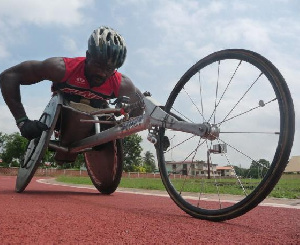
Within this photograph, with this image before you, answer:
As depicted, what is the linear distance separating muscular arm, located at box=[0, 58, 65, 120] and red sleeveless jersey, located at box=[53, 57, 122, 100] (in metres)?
0.10

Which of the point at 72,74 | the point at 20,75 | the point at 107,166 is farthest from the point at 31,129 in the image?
the point at 107,166

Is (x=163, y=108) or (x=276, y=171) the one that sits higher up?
(x=163, y=108)

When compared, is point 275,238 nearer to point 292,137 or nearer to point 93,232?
point 292,137

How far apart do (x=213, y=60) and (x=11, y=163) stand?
2913 inches

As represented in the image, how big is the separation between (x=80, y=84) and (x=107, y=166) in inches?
52.4

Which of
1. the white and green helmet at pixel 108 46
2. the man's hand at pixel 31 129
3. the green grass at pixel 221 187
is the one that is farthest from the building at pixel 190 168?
the man's hand at pixel 31 129

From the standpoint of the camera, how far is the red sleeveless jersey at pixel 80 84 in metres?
A: 4.14

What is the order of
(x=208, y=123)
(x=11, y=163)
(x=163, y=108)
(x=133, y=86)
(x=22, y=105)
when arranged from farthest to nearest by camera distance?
1. (x=11, y=163)
2. (x=133, y=86)
3. (x=22, y=105)
4. (x=163, y=108)
5. (x=208, y=123)

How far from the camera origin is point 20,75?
407 centimetres

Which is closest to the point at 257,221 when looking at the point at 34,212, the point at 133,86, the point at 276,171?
the point at 276,171

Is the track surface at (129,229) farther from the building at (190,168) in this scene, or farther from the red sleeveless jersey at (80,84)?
the red sleeveless jersey at (80,84)

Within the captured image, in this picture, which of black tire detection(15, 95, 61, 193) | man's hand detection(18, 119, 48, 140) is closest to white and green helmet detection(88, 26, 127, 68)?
black tire detection(15, 95, 61, 193)

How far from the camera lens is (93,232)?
1.87 m

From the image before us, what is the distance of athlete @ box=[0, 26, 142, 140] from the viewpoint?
389 centimetres
